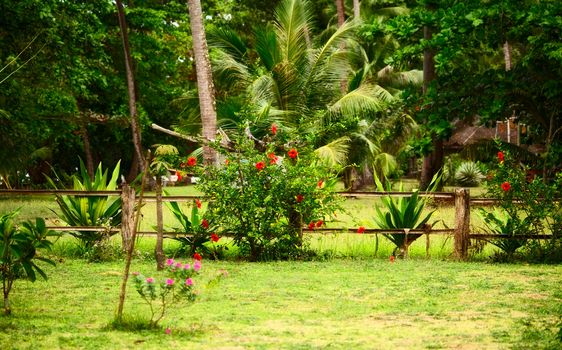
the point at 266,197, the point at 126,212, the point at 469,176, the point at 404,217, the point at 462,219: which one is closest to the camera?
the point at 266,197

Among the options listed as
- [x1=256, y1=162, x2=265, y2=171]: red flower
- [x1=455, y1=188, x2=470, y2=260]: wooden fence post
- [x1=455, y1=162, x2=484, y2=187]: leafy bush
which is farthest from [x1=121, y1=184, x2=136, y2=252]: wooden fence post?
[x1=455, y1=162, x2=484, y2=187]: leafy bush

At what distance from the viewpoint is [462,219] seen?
1270cm

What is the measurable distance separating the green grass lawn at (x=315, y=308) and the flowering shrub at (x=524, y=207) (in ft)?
1.85

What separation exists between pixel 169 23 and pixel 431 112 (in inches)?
839

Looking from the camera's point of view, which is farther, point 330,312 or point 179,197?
point 179,197

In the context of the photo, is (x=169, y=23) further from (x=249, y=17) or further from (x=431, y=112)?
(x=431, y=112)

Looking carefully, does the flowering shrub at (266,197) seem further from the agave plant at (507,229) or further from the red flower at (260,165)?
the agave plant at (507,229)

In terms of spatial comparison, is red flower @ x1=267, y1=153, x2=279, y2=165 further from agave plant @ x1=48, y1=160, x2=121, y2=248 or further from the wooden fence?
agave plant @ x1=48, y1=160, x2=121, y2=248

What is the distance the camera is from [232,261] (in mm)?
12914

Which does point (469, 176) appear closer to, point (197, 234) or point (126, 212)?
point (197, 234)

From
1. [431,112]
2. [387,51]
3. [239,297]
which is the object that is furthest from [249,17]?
[239,297]

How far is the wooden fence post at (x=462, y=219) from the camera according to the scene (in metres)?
12.7

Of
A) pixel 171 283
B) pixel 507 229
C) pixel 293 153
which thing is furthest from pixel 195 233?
pixel 171 283

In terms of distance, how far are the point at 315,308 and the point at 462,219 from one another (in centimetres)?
413
